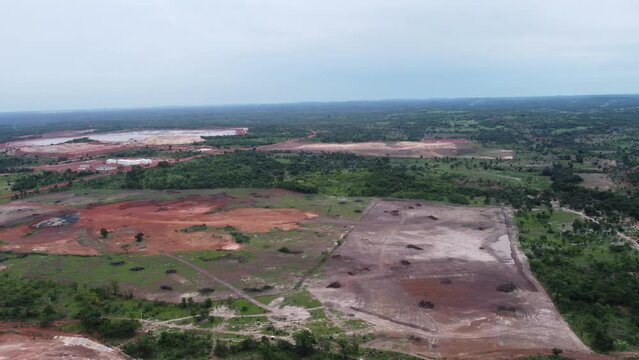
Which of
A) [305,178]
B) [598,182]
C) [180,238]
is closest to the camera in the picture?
[180,238]

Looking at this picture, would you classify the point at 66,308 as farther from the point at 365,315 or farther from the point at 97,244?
the point at 365,315

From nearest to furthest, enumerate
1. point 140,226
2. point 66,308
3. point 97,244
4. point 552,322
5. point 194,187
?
point 552,322 < point 66,308 < point 97,244 < point 140,226 < point 194,187

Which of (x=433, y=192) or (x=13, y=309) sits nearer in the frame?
(x=13, y=309)

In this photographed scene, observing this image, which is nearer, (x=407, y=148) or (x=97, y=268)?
(x=97, y=268)

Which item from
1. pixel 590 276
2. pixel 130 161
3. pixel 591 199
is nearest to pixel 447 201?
pixel 591 199

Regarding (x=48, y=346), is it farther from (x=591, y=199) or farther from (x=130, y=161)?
(x=130, y=161)

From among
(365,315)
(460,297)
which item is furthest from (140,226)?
(460,297)
